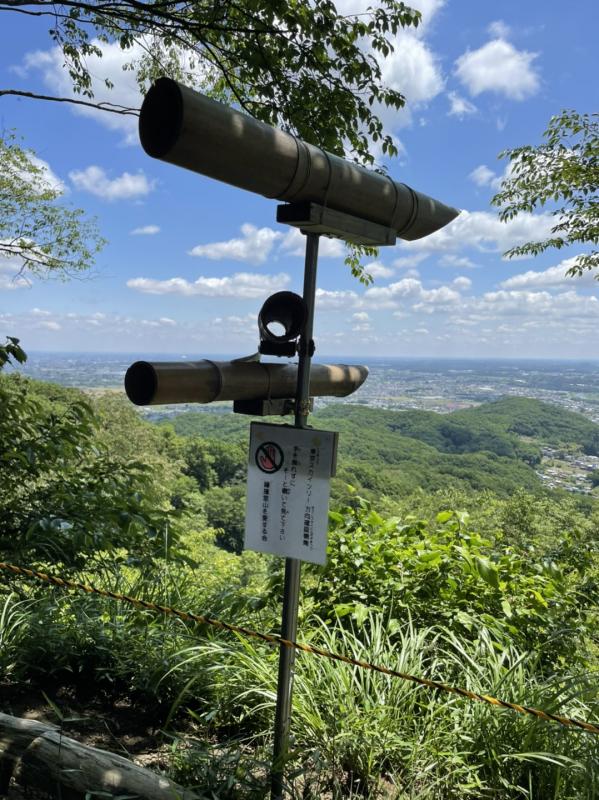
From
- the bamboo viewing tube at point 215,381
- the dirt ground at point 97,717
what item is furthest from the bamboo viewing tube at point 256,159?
the dirt ground at point 97,717

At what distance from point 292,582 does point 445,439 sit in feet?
80.3

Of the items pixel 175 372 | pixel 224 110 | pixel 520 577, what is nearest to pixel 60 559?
pixel 175 372

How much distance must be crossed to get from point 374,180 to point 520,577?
88.6 inches

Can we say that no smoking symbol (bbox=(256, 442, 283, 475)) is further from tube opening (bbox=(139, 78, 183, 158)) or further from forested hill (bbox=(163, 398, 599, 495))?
forested hill (bbox=(163, 398, 599, 495))

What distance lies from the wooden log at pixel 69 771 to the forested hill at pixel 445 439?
11.6 metres

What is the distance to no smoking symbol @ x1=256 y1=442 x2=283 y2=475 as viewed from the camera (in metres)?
1.71

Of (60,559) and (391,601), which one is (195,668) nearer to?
(391,601)

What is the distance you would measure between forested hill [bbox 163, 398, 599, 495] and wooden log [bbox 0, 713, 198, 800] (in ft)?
38.2

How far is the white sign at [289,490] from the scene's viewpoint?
1663 millimetres

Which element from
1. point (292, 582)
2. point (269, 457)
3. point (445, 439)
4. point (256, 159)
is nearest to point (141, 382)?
point (269, 457)

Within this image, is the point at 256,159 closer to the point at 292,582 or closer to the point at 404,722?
the point at 292,582

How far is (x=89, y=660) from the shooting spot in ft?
8.04

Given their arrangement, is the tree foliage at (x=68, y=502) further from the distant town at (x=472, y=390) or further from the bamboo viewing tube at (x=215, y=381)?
the distant town at (x=472, y=390)

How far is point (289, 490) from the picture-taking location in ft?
5.58
